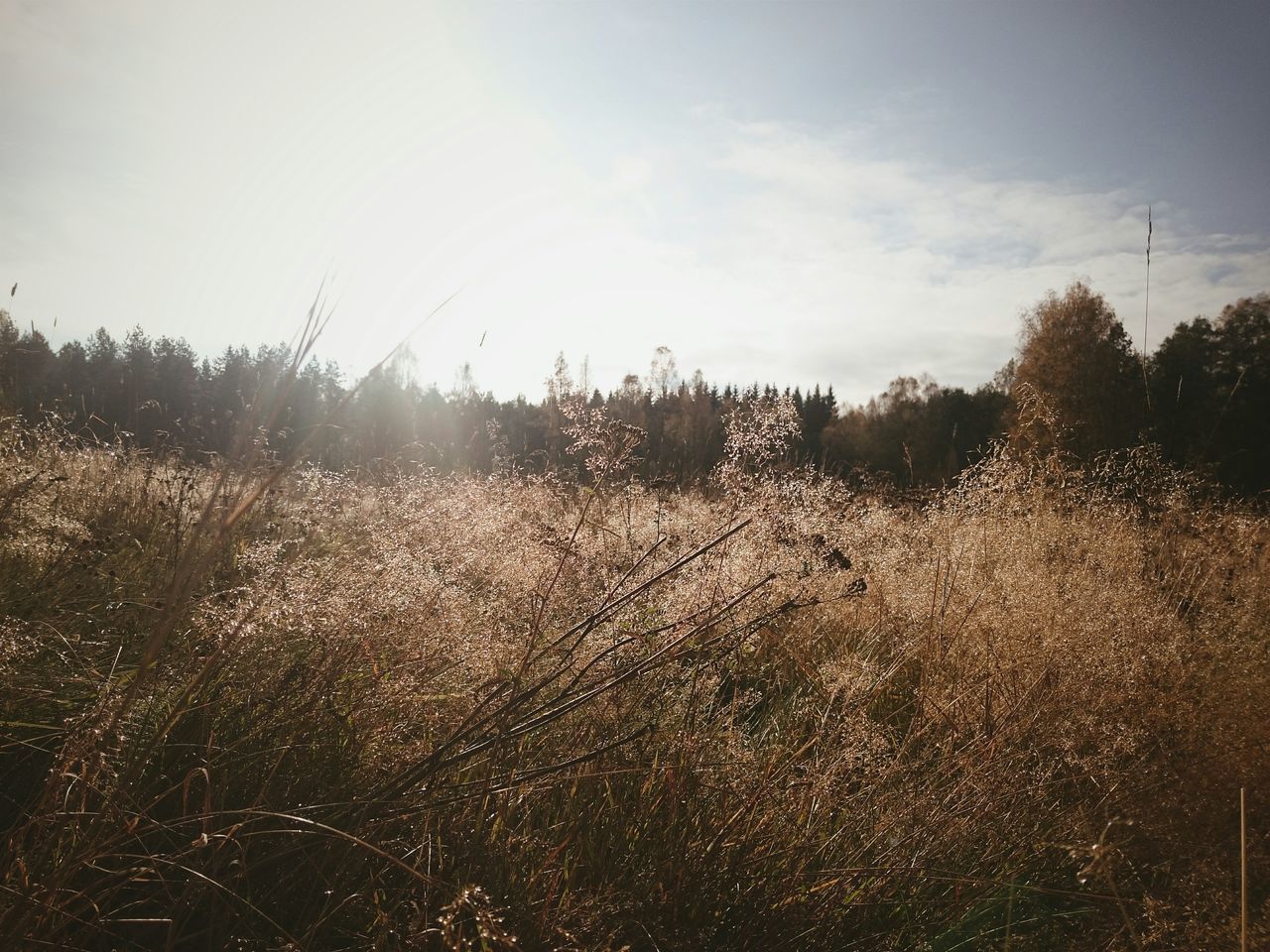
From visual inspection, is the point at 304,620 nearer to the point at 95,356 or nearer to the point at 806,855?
the point at 806,855

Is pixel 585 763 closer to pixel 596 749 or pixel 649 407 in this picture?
pixel 596 749

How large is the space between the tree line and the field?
694mm

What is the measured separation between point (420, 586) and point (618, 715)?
2.35ft

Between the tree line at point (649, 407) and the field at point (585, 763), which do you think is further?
the tree line at point (649, 407)

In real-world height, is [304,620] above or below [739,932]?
above

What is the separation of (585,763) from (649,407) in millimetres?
15500

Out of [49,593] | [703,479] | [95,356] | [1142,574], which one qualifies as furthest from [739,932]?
[95,356]

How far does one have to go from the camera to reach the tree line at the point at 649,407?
4.59 metres

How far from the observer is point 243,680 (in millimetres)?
1559

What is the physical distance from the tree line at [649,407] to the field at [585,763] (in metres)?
0.69

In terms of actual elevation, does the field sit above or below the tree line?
below

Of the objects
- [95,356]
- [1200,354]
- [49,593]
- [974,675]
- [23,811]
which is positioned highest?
[95,356]

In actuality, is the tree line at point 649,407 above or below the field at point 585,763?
above

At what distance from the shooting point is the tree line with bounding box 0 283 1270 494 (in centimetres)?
459
